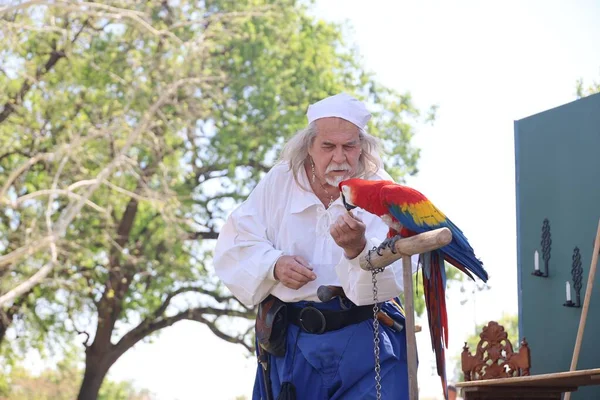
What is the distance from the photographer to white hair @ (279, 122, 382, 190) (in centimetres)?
272

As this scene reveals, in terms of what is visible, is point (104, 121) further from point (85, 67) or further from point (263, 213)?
point (263, 213)

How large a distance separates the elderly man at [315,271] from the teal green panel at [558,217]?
6.38 ft

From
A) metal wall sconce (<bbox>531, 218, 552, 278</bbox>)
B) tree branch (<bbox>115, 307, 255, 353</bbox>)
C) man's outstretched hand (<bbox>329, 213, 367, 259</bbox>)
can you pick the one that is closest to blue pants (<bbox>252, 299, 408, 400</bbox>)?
man's outstretched hand (<bbox>329, 213, 367, 259</bbox>)

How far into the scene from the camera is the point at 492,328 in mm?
4172

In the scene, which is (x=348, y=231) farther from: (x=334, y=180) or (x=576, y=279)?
(x=576, y=279)

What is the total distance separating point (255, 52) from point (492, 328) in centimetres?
960

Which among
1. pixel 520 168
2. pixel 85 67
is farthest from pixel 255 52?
pixel 520 168

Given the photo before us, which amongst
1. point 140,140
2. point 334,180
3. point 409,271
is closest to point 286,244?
point 334,180

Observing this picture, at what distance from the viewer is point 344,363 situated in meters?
2.47

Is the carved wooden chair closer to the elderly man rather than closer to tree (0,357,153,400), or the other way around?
the elderly man

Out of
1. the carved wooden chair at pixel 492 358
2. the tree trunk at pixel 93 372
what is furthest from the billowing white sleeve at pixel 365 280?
the tree trunk at pixel 93 372

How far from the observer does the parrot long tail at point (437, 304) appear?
204 cm

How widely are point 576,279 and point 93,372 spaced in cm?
1051

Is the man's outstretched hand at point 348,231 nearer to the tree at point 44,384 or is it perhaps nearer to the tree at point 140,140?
the tree at point 140,140
